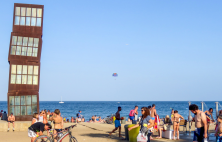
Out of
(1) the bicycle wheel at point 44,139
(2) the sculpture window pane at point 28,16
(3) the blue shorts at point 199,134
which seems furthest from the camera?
(2) the sculpture window pane at point 28,16

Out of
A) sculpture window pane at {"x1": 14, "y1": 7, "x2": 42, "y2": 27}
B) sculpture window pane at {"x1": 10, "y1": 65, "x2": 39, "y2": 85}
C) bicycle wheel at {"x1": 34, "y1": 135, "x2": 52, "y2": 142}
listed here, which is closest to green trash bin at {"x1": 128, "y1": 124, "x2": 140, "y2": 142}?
bicycle wheel at {"x1": 34, "y1": 135, "x2": 52, "y2": 142}

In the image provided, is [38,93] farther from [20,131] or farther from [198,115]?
[198,115]

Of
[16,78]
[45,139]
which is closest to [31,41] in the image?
[16,78]

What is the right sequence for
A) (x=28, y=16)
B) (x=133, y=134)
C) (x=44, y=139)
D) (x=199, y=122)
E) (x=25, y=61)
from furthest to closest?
(x=28, y=16) → (x=25, y=61) → (x=133, y=134) → (x=44, y=139) → (x=199, y=122)

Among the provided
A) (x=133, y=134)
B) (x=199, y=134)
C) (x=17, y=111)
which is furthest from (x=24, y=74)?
(x=199, y=134)

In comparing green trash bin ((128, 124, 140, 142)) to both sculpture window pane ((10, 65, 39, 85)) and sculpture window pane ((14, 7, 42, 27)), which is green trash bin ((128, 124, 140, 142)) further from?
sculpture window pane ((14, 7, 42, 27))

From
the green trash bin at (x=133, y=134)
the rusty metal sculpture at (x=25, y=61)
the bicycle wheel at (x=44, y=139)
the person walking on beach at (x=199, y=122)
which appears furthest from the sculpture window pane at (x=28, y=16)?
the person walking on beach at (x=199, y=122)

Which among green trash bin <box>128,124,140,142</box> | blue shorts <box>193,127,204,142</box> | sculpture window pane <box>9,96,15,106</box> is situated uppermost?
sculpture window pane <box>9,96,15,106</box>

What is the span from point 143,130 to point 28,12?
15.4m

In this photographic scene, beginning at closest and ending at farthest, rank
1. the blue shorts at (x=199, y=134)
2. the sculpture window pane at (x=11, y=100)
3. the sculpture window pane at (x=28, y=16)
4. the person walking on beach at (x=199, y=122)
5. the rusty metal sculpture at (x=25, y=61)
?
the person walking on beach at (x=199, y=122)
the blue shorts at (x=199, y=134)
the sculpture window pane at (x=11, y=100)
the rusty metal sculpture at (x=25, y=61)
the sculpture window pane at (x=28, y=16)

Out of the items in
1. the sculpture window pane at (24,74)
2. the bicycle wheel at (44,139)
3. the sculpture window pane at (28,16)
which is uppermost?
the sculpture window pane at (28,16)

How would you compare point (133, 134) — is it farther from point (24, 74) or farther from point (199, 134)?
point (24, 74)

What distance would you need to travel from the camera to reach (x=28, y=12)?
21516 millimetres

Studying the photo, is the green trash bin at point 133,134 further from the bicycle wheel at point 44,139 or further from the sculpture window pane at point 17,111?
the sculpture window pane at point 17,111
